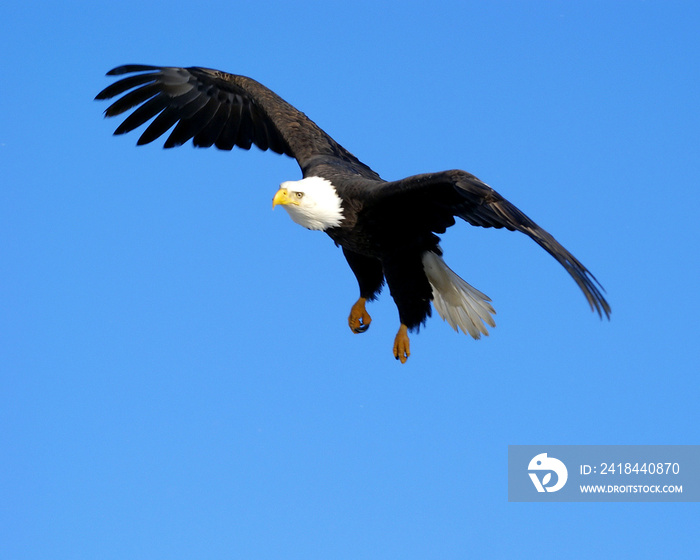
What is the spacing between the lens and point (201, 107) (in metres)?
8.57

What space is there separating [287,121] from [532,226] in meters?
2.96

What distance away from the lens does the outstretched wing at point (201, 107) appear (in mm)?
8203

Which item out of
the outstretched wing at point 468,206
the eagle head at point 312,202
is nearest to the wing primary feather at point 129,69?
the eagle head at point 312,202

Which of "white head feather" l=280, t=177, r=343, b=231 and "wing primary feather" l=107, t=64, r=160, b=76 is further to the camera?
"wing primary feather" l=107, t=64, r=160, b=76

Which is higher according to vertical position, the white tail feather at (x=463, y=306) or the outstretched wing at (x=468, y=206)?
the white tail feather at (x=463, y=306)

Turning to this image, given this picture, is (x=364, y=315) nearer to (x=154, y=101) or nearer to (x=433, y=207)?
(x=433, y=207)

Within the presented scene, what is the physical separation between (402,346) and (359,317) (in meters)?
0.53

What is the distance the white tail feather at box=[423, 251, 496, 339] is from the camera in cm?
790

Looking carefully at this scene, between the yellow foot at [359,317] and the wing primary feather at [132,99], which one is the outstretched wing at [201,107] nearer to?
the wing primary feather at [132,99]

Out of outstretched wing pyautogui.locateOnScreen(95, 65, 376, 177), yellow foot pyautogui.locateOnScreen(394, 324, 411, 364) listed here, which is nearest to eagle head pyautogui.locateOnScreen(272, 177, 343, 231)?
yellow foot pyautogui.locateOnScreen(394, 324, 411, 364)

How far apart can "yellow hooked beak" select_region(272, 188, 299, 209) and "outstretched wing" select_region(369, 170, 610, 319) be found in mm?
545

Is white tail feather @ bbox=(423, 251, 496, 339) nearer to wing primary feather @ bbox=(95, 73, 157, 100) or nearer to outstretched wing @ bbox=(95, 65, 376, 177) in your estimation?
outstretched wing @ bbox=(95, 65, 376, 177)

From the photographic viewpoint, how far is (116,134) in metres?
8.23

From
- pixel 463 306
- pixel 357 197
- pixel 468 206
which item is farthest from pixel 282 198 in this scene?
pixel 463 306
